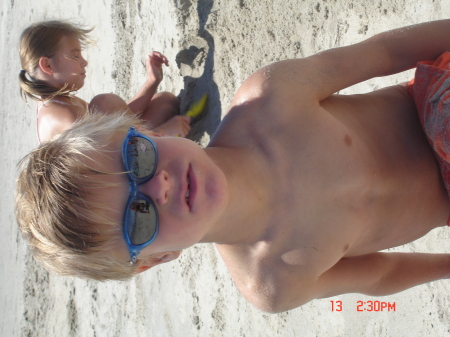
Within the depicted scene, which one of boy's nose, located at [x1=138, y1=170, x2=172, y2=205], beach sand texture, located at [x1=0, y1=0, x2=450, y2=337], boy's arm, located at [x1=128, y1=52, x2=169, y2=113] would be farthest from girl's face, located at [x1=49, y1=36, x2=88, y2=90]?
boy's nose, located at [x1=138, y1=170, x2=172, y2=205]

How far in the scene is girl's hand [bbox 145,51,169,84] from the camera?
3044 millimetres

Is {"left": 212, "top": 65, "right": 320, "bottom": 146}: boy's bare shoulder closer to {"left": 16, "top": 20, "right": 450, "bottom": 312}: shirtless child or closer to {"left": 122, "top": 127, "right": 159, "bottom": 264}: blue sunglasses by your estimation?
{"left": 16, "top": 20, "right": 450, "bottom": 312}: shirtless child

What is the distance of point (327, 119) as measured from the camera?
1.53m

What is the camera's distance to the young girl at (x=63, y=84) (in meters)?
2.77

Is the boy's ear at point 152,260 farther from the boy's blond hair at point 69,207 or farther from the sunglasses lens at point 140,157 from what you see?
the sunglasses lens at point 140,157

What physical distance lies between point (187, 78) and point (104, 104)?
25.2 inches

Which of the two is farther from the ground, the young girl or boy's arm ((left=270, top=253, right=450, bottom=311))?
the young girl

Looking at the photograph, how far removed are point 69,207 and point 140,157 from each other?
0.83 feet

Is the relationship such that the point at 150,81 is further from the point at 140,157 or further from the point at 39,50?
the point at 140,157

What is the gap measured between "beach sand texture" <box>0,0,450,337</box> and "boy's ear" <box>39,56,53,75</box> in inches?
28.7

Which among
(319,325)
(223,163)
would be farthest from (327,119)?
(319,325)

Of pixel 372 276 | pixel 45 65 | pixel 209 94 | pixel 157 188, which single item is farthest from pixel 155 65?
pixel 372 276

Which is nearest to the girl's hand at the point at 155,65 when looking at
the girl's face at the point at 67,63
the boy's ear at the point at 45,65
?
the girl's face at the point at 67,63
